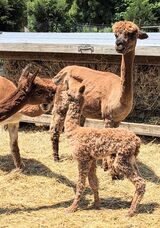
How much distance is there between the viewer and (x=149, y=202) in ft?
18.4

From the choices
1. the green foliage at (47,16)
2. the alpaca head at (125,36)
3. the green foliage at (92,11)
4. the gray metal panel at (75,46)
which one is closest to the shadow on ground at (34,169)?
the alpaca head at (125,36)

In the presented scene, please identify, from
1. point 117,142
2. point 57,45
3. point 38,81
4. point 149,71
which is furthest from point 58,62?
point 117,142

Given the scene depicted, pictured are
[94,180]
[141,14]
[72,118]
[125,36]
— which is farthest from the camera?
[141,14]

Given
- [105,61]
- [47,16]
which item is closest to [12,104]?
[105,61]

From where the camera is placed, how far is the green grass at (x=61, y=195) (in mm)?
5074

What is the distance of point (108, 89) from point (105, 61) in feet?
6.24

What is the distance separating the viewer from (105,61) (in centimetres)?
886

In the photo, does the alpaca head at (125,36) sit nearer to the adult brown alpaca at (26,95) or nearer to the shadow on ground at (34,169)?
the adult brown alpaca at (26,95)

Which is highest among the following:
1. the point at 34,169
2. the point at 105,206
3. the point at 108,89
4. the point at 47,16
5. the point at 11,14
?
the point at 108,89

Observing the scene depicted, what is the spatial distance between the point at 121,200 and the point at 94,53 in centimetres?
359

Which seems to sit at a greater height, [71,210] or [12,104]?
[12,104]

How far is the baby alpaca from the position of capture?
4.94 m

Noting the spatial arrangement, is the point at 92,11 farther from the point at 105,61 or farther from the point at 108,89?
the point at 108,89

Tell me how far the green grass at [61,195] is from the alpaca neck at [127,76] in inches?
45.5
